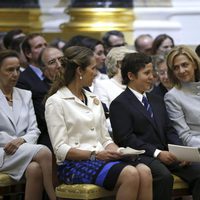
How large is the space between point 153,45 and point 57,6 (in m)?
3.34

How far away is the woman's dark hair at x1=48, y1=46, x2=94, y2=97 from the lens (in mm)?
6441

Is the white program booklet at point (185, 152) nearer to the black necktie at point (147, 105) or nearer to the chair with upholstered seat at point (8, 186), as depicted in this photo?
the black necktie at point (147, 105)

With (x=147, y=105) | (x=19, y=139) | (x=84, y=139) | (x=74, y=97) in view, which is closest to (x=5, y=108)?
(x=19, y=139)

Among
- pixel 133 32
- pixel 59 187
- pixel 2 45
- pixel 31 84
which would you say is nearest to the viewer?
pixel 59 187

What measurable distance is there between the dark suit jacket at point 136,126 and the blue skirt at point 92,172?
325mm

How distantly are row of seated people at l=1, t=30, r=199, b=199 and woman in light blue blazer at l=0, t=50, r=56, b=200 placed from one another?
11 millimetres

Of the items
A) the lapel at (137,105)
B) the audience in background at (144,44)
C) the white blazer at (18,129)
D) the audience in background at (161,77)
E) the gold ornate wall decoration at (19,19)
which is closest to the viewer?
the white blazer at (18,129)

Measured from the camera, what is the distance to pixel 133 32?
11969 mm

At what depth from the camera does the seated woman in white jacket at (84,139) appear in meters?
6.10

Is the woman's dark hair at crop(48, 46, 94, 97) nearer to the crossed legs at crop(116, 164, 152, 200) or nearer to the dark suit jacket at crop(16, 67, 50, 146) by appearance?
the dark suit jacket at crop(16, 67, 50, 146)

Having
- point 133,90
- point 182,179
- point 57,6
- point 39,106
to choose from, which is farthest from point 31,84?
point 57,6

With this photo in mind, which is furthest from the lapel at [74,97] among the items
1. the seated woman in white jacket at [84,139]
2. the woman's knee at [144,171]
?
the woman's knee at [144,171]

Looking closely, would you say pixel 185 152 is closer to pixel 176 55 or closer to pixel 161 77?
pixel 176 55

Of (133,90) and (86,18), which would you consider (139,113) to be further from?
(86,18)
